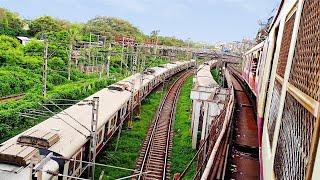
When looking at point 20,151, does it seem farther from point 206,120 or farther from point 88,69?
point 88,69

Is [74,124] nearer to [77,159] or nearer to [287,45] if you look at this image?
[77,159]

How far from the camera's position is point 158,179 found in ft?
45.6

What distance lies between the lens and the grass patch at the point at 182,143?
51.5 ft

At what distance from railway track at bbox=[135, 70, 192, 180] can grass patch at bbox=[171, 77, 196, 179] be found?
1.02ft

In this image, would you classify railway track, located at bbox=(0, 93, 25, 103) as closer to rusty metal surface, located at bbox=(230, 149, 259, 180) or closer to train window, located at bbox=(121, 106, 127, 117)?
train window, located at bbox=(121, 106, 127, 117)

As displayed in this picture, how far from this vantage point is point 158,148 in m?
17.8

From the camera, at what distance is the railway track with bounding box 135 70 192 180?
1469cm

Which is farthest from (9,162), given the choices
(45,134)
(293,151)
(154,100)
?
(154,100)

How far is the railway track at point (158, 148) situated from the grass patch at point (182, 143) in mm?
310

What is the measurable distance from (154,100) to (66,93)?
7.91 metres

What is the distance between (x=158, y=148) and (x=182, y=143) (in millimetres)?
1712

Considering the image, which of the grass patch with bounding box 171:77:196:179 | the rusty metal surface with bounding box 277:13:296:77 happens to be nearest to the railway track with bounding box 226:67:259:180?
the rusty metal surface with bounding box 277:13:296:77

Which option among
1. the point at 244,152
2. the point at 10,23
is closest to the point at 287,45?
the point at 244,152

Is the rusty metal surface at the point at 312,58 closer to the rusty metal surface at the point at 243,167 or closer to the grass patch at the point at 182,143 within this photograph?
the rusty metal surface at the point at 243,167
